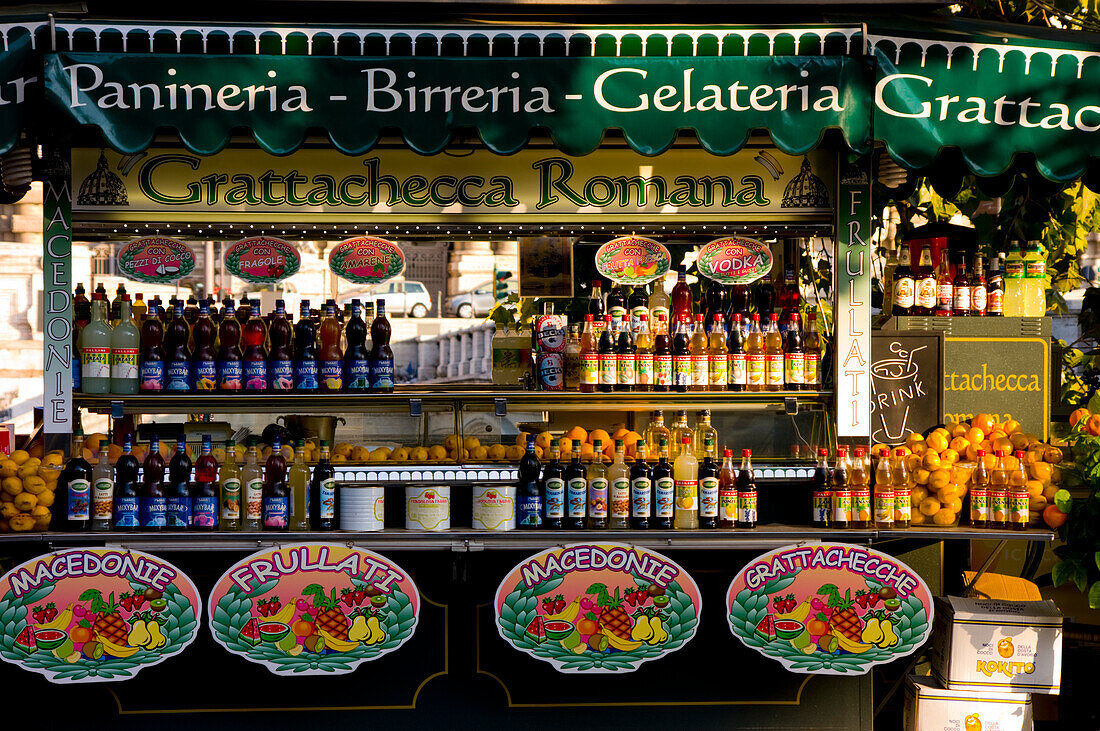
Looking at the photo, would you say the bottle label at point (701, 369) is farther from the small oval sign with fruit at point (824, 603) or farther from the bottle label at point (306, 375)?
the bottle label at point (306, 375)

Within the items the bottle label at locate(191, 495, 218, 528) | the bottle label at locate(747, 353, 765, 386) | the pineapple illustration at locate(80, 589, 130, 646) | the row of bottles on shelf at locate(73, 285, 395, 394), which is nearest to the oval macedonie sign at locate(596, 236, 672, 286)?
the bottle label at locate(747, 353, 765, 386)

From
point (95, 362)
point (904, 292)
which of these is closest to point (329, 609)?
point (95, 362)

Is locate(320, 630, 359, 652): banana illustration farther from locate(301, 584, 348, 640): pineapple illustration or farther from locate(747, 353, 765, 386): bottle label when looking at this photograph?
locate(747, 353, 765, 386): bottle label

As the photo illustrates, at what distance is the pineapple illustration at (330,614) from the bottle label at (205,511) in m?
0.63

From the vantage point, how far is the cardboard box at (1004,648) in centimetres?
508

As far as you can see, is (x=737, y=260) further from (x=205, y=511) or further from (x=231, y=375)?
(x=205, y=511)

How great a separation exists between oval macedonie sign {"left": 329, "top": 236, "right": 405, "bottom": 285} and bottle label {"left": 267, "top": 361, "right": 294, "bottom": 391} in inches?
22.6

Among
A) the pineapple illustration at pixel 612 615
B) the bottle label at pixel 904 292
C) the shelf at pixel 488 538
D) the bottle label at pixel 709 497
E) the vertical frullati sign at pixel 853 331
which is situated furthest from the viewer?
the bottle label at pixel 904 292

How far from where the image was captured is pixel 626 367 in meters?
5.35

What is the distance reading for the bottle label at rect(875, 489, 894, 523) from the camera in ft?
17.1

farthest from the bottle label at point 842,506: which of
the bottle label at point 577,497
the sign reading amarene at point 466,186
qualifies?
the sign reading amarene at point 466,186

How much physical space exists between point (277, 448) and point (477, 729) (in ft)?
5.97

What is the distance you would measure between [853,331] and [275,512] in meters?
3.22

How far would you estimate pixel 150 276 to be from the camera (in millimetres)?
5305
